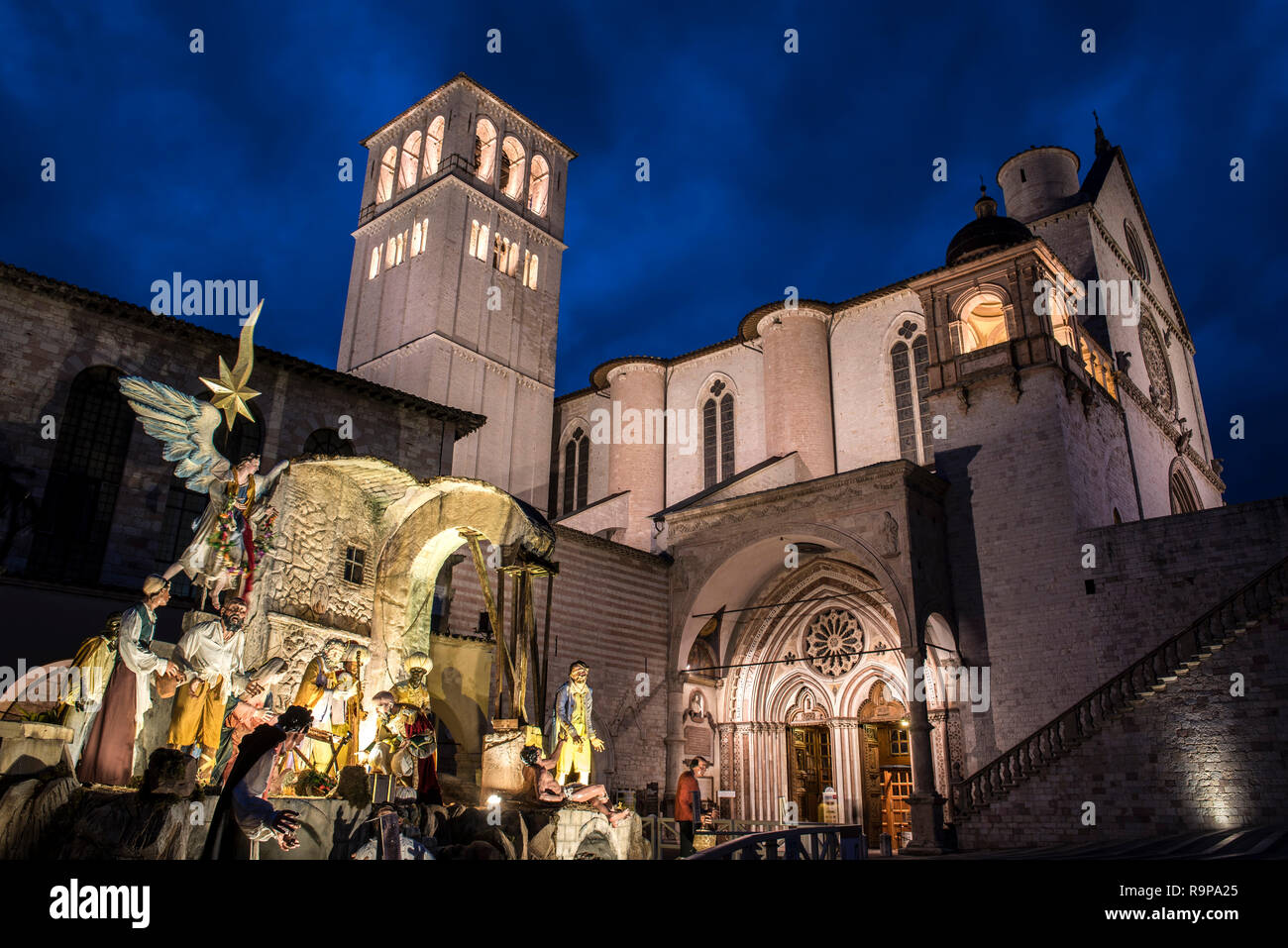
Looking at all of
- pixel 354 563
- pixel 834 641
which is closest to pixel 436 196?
pixel 834 641

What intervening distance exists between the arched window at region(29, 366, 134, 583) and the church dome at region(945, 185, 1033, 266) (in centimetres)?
1953

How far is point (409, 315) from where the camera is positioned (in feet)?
107

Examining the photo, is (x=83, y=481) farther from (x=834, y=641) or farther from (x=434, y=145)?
(x=434, y=145)

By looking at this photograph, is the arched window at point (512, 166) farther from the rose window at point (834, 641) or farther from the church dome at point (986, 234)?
the rose window at point (834, 641)

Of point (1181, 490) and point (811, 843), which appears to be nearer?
point (811, 843)

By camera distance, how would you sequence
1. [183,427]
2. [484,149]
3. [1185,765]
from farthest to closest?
[484,149] < [1185,765] < [183,427]

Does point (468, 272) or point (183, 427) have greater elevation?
point (468, 272)

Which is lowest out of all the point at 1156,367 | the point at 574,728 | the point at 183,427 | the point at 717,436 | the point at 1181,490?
the point at 574,728

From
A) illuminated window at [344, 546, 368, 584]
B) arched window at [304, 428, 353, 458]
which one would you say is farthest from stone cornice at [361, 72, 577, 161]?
illuminated window at [344, 546, 368, 584]

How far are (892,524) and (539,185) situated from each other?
87.8 feet

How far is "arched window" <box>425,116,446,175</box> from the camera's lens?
36.5 metres

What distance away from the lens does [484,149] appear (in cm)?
3669

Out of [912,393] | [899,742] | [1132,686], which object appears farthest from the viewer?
[912,393]

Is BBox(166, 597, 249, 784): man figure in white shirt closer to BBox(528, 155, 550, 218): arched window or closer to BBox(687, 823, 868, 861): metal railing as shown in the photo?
BBox(687, 823, 868, 861): metal railing
